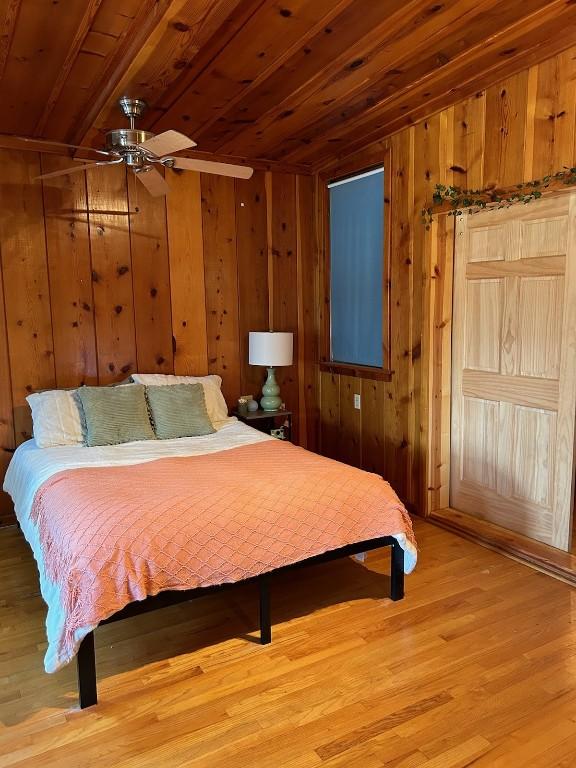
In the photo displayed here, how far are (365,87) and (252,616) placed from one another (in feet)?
9.33

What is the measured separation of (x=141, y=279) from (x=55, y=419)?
122cm

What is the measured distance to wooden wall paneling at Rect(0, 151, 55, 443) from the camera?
12.0ft

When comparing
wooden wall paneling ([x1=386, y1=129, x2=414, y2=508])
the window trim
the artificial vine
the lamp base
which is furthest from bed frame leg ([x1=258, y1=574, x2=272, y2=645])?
the artificial vine

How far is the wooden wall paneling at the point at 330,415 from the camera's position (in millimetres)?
4625

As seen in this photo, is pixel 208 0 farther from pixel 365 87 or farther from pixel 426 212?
pixel 426 212

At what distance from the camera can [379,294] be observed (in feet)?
13.4

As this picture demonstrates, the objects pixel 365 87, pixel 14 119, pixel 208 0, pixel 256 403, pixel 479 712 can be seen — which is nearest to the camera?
pixel 479 712

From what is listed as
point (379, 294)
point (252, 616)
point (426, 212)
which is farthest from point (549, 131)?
point (252, 616)

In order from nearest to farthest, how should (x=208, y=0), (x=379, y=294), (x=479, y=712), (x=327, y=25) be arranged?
1. (x=479, y=712)
2. (x=208, y=0)
3. (x=327, y=25)
4. (x=379, y=294)

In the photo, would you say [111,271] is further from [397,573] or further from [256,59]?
[397,573]

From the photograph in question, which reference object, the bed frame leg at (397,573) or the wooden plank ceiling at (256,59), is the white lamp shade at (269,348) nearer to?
the wooden plank ceiling at (256,59)

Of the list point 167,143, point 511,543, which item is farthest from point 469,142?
point 511,543

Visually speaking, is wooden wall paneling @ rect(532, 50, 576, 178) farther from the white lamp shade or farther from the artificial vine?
the white lamp shade

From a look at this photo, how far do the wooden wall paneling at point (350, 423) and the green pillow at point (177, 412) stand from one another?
122cm
